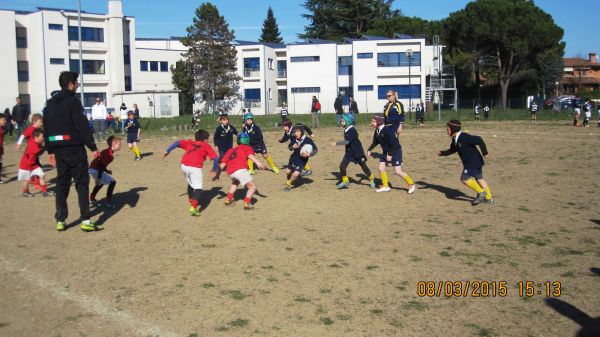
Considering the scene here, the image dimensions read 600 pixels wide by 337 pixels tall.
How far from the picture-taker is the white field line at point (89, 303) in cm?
507

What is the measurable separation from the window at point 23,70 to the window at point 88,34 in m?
5.78

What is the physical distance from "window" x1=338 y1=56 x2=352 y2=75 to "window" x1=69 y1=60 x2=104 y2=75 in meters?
27.4

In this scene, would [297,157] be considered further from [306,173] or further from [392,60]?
[392,60]

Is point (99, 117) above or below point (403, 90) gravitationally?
below

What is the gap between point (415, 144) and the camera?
21859mm

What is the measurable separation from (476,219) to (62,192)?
6.69 meters

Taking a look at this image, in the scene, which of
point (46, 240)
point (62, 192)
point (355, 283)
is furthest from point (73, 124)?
point (355, 283)

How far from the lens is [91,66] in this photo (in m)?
62.1

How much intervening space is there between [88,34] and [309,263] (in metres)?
62.3

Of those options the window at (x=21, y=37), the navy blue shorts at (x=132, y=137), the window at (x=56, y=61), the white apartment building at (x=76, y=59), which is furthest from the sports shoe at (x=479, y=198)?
the window at (x=21, y=37)

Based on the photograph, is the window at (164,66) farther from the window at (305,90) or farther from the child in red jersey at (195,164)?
the child in red jersey at (195,164)

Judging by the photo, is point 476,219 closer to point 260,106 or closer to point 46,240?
point 46,240

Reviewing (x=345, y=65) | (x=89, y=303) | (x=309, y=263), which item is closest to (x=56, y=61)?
(x=345, y=65)

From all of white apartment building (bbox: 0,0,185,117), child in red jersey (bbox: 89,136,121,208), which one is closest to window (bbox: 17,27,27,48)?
white apartment building (bbox: 0,0,185,117)
